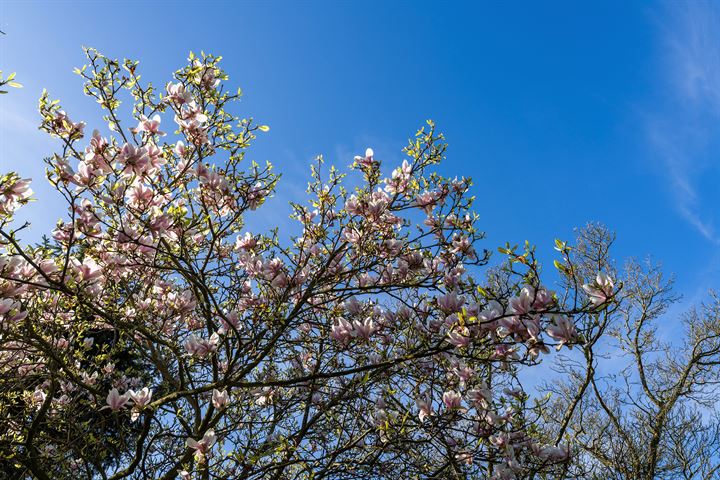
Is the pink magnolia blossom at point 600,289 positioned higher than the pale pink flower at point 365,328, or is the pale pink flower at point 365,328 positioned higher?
the pale pink flower at point 365,328

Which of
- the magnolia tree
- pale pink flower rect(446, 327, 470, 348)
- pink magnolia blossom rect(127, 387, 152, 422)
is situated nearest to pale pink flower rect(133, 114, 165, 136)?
the magnolia tree

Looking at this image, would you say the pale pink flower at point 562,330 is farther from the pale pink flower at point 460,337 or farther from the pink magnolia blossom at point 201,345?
the pink magnolia blossom at point 201,345

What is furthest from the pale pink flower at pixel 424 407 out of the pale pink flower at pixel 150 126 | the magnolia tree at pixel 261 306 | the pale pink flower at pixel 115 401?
the pale pink flower at pixel 150 126

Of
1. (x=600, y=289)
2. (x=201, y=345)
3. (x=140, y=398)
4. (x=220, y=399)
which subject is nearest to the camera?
(x=600, y=289)

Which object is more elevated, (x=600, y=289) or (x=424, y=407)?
(x=600, y=289)

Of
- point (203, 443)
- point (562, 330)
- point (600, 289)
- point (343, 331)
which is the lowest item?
point (203, 443)

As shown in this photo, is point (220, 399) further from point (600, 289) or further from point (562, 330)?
point (600, 289)

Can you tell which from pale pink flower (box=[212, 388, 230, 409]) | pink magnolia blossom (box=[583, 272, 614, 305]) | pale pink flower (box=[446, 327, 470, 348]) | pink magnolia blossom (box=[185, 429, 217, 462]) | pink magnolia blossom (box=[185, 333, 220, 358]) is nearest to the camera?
pink magnolia blossom (box=[583, 272, 614, 305])

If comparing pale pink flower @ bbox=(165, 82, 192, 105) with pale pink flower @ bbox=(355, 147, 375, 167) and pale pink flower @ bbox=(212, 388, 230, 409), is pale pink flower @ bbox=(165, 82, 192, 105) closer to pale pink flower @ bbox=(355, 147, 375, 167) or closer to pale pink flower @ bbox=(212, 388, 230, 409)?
pale pink flower @ bbox=(355, 147, 375, 167)

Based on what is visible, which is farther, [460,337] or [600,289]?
[460,337]

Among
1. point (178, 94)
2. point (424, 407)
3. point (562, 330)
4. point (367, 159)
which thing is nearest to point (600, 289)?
point (562, 330)

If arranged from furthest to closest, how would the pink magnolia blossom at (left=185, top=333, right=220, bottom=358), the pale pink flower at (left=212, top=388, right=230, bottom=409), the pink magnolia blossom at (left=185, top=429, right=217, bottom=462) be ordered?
1. the pink magnolia blossom at (left=185, top=333, right=220, bottom=358)
2. the pale pink flower at (left=212, top=388, right=230, bottom=409)
3. the pink magnolia blossom at (left=185, top=429, right=217, bottom=462)

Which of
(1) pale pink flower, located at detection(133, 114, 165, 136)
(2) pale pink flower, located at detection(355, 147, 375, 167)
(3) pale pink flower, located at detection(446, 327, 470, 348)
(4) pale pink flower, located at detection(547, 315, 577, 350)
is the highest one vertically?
(2) pale pink flower, located at detection(355, 147, 375, 167)

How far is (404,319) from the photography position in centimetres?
346
